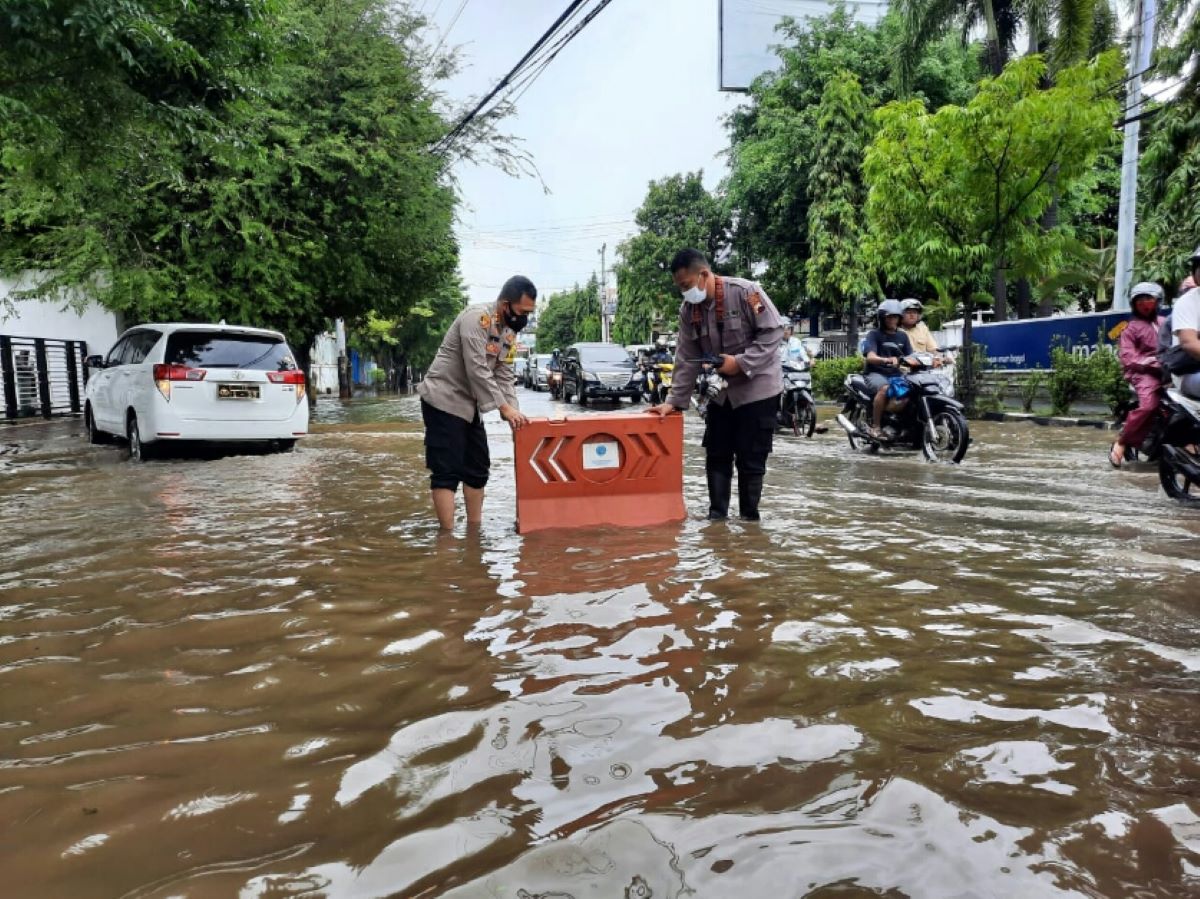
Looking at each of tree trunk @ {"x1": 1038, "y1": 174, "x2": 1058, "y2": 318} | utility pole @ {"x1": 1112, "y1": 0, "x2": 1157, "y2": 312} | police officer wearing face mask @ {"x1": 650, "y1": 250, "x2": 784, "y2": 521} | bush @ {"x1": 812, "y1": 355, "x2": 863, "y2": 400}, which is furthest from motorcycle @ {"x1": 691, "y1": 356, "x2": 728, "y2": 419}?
tree trunk @ {"x1": 1038, "y1": 174, "x2": 1058, "y2": 318}

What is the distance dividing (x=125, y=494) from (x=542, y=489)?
4.11 m

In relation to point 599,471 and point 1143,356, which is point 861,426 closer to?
point 1143,356

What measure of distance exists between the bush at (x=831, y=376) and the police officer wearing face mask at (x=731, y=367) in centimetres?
1908

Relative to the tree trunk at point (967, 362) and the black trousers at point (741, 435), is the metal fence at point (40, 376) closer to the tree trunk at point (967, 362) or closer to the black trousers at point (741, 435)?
the black trousers at point (741, 435)

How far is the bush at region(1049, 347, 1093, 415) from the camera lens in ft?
51.0

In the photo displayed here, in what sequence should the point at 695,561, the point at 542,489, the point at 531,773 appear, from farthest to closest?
the point at 542,489 → the point at 695,561 → the point at 531,773

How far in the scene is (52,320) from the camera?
20.8m

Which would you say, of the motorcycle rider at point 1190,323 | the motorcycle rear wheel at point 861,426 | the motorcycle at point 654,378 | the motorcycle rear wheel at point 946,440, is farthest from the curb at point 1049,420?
the motorcycle rider at point 1190,323

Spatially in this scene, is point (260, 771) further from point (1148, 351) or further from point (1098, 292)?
point (1098, 292)

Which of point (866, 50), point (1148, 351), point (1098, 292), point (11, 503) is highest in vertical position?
point (866, 50)

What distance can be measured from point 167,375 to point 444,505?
5745 millimetres

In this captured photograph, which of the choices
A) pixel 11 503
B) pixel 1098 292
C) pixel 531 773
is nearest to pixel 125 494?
pixel 11 503

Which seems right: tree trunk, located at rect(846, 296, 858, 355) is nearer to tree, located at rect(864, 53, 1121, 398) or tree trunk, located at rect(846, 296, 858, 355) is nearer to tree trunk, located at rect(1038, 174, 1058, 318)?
tree trunk, located at rect(1038, 174, 1058, 318)

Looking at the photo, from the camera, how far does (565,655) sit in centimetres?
303
